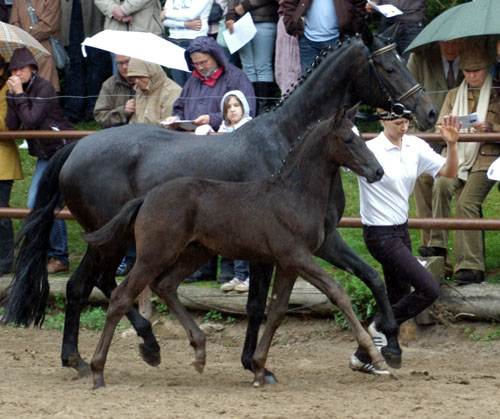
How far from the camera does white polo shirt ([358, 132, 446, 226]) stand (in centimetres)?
653

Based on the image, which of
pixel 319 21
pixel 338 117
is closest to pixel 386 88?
pixel 338 117

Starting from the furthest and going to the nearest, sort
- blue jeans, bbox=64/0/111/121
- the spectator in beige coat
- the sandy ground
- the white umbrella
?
blue jeans, bbox=64/0/111/121, the spectator in beige coat, the white umbrella, the sandy ground

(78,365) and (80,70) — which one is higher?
(80,70)

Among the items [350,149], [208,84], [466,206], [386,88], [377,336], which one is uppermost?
[386,88]

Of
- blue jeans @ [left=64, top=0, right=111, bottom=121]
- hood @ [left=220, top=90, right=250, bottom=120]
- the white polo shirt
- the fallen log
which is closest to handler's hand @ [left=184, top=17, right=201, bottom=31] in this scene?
blue jeans @ [left=64, top=0, right=111, bottom=121]

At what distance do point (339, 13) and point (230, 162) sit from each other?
3.41m

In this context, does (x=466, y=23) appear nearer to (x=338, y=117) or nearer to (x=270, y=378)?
(x=338, y=117)

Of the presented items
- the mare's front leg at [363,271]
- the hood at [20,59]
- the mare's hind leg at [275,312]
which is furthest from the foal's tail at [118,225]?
the hood at [20,59]

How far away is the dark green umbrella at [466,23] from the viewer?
7.64 m

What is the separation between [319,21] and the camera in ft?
31.1

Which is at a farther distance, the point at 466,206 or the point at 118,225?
the point at 466,206

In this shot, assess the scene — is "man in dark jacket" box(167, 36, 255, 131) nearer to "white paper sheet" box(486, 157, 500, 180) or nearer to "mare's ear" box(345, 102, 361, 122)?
"white paper sheet" box(486, 157, 500, 180)

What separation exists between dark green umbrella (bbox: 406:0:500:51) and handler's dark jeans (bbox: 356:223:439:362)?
197 cm

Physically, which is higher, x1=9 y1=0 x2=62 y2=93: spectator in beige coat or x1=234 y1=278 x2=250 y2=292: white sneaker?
x1=9 y1=0 x2=62 y2=93: spectator in beige coat
